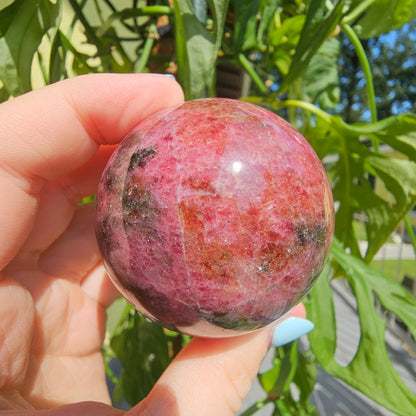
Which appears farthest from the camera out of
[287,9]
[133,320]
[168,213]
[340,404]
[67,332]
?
[340,404]

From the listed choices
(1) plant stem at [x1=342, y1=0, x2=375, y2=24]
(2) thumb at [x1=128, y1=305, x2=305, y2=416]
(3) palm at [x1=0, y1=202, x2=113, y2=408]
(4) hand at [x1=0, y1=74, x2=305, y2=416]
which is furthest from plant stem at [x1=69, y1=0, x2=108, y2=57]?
(2) thumb at [x1=128, y1=305, x2=305, y2=416]

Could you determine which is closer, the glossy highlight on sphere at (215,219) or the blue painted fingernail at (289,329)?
the glossy highlight on sphere at (215,219)

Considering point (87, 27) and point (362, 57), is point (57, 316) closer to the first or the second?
point (87, 27)

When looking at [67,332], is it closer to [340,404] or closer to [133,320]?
[133,320]

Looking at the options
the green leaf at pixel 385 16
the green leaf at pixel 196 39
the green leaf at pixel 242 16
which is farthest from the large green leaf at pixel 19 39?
the green leaf at pixel 385 16

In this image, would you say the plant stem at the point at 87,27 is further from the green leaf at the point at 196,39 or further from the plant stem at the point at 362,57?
the plant stem at the point at 362,57

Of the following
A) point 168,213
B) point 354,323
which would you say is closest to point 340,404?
point 354,323

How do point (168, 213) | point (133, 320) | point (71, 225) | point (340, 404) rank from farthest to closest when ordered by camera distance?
point (340, 404)
point (133, 320)
point (71, 225)
point (168, 213)
